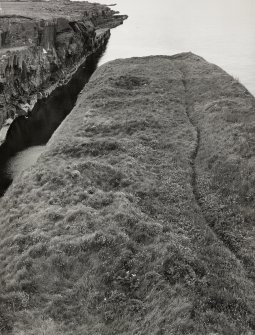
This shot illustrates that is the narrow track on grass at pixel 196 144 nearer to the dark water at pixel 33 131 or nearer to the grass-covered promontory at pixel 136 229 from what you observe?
the grass-covered promontory at pixel 136 229

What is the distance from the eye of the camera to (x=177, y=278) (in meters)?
21.3

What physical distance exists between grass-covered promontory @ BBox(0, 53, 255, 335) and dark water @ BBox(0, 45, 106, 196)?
161 inches

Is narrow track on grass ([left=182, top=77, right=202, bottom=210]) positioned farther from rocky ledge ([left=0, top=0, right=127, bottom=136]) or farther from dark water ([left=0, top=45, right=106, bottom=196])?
rocky ledge ([left=0, top=0, right=127, bottom=136])

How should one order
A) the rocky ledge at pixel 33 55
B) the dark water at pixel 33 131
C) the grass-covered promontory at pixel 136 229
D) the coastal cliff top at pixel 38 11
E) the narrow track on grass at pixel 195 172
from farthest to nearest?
the coastal cliff top at pixel 38 11 < the rocky ledge at pixel 33 55 < the dark water at pixel 33 131 < the narrow track on grass at pixel 195 172 < the grass-covered promontory at pixel 136 229

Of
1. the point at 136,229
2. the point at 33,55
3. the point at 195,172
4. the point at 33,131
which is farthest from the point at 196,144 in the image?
the point at 33,55

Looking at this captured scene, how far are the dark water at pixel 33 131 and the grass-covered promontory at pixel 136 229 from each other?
4.08m

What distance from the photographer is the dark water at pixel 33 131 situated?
138ft

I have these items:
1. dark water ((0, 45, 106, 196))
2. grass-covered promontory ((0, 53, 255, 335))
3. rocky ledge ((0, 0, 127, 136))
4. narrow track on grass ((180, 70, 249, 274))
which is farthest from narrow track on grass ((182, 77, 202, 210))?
rocky ledge ((0, 0, 127, 136))

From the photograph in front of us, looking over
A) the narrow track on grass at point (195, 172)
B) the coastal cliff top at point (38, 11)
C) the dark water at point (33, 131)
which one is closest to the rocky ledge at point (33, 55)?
the dark water at point (33, 131)

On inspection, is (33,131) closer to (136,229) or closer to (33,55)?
(33,55)

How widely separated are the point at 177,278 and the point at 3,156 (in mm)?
29536

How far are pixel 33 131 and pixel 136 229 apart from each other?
103 ft

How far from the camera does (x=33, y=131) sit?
52.6 metres

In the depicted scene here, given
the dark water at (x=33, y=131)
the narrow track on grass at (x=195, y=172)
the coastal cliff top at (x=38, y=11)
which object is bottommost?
the dark water at (x=33, y=131)
